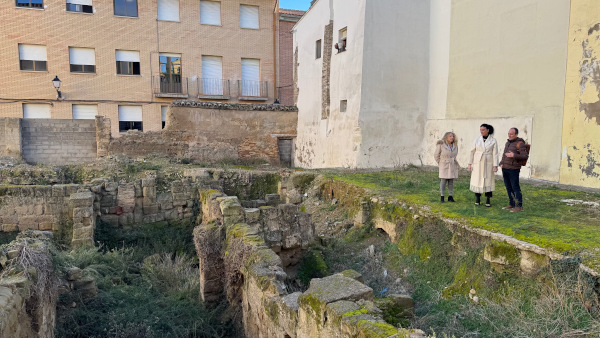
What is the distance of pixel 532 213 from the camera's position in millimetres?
6258

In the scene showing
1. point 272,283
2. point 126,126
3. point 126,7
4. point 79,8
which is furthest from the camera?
point 126,126

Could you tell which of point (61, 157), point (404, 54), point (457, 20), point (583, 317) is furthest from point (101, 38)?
point (583, 317)

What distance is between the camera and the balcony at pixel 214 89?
21.9 m

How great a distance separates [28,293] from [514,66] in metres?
12.3

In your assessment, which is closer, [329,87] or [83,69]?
[329,87]

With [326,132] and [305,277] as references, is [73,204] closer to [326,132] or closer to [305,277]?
[305,277]

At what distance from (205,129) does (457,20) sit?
11380mm

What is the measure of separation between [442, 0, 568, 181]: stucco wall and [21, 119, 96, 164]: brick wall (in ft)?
46.6

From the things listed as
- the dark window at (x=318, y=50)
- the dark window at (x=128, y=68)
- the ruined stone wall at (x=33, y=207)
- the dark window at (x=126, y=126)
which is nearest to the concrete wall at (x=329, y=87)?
the dark window at (x=318, y=50)

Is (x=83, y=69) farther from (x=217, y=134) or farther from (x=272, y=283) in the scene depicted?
(x=272, y=283)

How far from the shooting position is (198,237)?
677 centimetres

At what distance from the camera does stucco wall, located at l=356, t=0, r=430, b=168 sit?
1418cm

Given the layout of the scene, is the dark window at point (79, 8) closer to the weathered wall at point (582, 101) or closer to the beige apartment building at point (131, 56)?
the beige apartment building at point (131, 56)

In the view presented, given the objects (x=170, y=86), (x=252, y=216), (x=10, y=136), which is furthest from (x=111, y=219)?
(x=170, y=86)
